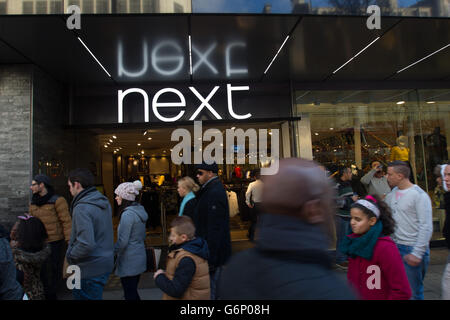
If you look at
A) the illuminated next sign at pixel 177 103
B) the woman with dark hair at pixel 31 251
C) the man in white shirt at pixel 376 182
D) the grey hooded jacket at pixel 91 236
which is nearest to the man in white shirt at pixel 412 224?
the man in white shirt at pixel 376 182

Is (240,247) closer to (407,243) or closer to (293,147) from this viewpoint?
(293,147)

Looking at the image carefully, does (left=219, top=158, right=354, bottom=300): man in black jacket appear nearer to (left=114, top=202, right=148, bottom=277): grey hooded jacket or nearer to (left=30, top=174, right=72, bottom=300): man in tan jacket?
(left=114, top=202, right=148, bottom=277): grey hooded jacket

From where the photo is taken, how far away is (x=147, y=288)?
193 inches

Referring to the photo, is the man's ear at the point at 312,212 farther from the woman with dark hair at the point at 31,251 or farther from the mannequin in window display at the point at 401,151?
the mannequin in window display at the point at 401,151

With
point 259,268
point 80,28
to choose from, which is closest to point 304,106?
point 80,28

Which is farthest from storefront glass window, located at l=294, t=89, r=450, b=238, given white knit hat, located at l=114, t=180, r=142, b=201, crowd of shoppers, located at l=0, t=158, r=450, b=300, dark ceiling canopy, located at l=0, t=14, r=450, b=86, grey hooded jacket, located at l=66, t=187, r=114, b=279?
grey hooded jacket, located at l=66, t=187, r=114, b=279

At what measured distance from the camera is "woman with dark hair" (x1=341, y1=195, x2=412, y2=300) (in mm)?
2066

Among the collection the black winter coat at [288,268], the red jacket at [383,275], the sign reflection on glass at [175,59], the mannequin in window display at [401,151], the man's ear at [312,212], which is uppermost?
the sign reflection on glass at [175,59]

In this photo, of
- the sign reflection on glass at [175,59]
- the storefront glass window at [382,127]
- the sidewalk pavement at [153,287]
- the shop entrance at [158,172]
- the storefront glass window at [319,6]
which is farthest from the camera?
the shop entrance at [158,172]

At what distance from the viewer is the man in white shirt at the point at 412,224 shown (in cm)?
291

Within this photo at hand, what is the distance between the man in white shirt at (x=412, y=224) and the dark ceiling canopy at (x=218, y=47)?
2325 millimetres

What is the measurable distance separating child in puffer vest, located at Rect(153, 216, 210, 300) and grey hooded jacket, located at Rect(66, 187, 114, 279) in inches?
36.2

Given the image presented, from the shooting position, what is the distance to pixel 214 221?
310 centimetres

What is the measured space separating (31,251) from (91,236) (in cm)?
148
